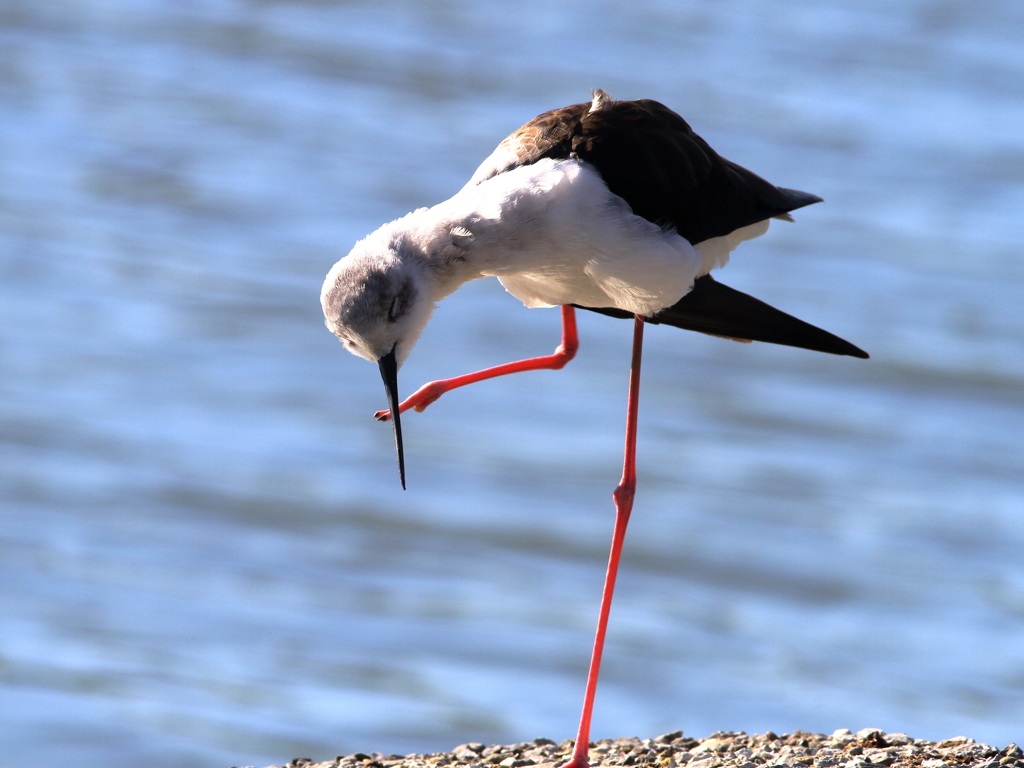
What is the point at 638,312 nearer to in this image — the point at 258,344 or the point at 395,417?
the point at 395,417

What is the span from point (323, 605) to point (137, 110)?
369 inches

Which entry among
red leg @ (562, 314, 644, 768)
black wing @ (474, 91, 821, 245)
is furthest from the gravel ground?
black wing @ (474, 91, 821, 245)

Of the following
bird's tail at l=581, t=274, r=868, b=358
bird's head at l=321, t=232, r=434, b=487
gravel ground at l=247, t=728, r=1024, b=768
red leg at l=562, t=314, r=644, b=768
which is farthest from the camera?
bird's tail at l=581, t=274, r=868, b=358

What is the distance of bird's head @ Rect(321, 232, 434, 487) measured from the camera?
5043 millimetres

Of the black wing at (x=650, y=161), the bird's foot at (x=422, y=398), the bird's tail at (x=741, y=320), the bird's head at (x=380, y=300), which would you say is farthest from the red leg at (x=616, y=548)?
the bird's head at (x=380, y=300)

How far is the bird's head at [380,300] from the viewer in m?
5.04

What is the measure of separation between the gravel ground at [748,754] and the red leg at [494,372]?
144cm

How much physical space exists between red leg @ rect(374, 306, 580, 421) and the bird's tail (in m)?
0.75

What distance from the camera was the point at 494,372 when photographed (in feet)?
20.5

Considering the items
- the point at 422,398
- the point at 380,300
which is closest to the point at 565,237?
the point at 380,300

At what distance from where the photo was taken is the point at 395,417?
531 centimetres

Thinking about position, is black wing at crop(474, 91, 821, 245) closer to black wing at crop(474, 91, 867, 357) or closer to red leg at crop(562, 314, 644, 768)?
black wing at crop(474, 91, 867, 357)

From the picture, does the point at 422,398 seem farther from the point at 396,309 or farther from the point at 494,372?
the point at 396,309

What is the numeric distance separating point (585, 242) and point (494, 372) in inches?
47.2
